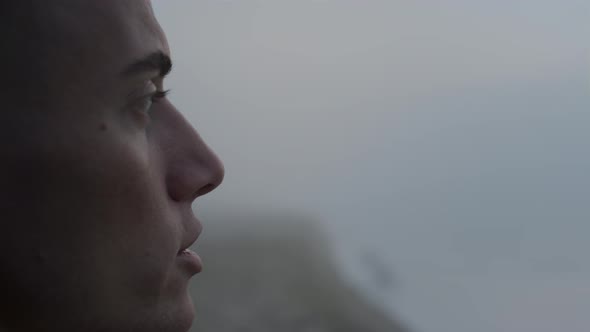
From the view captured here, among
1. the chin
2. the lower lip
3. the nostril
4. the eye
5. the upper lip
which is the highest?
the eye

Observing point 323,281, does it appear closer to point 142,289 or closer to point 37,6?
point 142,289

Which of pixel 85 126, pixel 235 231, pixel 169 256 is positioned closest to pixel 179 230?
pixel 169 256

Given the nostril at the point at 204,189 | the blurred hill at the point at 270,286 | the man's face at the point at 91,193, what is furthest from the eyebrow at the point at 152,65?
the blurred hill at the point at 270,286

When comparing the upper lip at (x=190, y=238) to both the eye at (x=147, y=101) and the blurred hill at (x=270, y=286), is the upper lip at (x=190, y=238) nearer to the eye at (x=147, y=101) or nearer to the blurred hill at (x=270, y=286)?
the eye at (x=147, y=101)

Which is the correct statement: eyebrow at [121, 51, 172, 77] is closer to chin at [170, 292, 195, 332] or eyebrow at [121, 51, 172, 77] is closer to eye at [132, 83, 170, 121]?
eye at [132, 83, 170, 121]

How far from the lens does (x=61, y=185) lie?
491 millimetres

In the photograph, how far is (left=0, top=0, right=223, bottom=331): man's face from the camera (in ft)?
1.61

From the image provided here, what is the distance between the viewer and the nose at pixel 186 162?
58cm

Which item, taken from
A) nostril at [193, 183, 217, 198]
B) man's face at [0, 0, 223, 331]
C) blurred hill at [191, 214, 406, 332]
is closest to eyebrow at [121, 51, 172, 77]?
man's face at [0, 0, 223, 331]

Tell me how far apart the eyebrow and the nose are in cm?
5

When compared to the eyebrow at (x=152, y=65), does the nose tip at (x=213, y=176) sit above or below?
below

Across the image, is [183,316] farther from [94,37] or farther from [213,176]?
[94,37]

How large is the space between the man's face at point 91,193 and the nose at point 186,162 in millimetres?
16

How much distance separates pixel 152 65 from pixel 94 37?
58 mm
